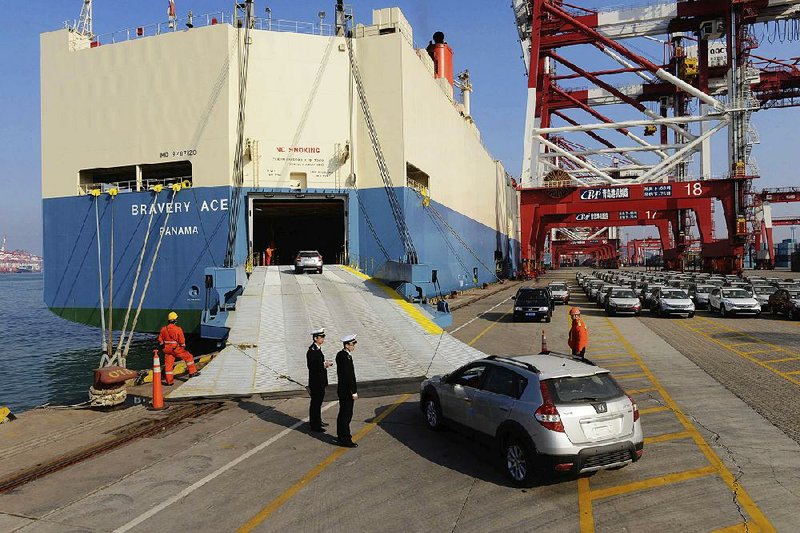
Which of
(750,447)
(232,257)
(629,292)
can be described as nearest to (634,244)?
(629,292)

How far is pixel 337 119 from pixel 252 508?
2598 centimetres

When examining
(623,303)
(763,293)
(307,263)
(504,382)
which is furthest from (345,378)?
(763,293)

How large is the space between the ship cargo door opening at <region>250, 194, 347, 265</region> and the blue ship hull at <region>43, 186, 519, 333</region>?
5701 mm

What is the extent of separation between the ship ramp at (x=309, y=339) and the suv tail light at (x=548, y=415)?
6.58 meters

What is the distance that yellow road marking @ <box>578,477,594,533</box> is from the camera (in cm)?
595

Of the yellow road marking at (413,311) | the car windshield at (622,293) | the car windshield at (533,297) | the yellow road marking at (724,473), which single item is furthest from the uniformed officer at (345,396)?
the car windshield at (622,293)

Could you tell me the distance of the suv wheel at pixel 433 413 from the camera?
9266mm

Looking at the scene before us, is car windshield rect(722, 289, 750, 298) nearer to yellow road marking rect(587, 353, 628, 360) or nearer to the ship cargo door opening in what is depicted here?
yellow road marking rect(587, 353, 628, 360)

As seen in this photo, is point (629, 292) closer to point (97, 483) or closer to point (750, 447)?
point (750, 447)

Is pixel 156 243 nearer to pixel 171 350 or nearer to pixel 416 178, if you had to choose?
pixel 171 350

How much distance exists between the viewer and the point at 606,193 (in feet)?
156

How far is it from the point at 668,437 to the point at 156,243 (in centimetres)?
2532

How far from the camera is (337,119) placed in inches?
1181

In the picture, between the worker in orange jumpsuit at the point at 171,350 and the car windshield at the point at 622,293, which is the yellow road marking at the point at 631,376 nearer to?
the worker in orange jumpsuit at the point at 171,350
